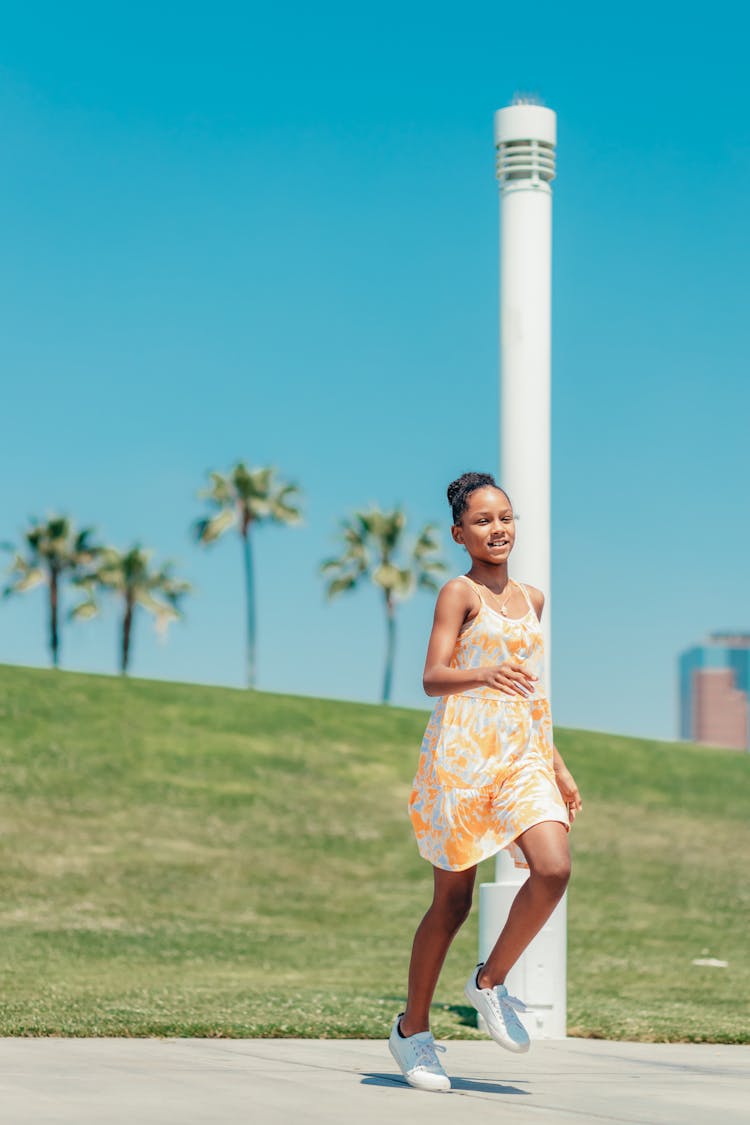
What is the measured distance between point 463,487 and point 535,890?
144cm

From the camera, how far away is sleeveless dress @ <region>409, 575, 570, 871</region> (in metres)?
5.16

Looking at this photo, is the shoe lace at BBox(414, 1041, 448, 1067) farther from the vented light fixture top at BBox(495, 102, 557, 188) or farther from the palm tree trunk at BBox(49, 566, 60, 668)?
the palm tree trunk at BBox(49, 566, 60, 668)

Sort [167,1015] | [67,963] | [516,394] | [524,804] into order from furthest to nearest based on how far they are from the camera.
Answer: [67,963] → [516,394] → [167,1015] → [524,804]

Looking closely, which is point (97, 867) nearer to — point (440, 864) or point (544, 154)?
point (544, 154)

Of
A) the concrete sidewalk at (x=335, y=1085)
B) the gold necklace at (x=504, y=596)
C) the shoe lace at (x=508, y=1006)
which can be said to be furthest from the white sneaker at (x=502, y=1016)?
the gold necklace at (x=504, y=596)

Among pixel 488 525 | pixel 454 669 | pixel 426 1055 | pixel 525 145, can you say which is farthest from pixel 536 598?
pixel 525 145

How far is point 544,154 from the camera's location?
834 cm

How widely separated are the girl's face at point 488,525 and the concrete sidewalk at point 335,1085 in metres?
1.82

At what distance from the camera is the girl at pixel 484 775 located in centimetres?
509

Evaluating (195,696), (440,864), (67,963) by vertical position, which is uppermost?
(195,696)

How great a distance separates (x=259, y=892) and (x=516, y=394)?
37.8 feet

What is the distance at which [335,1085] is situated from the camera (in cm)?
525

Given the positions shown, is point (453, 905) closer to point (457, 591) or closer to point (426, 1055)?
point (426, 1055)

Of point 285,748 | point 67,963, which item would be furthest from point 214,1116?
point 285,748
